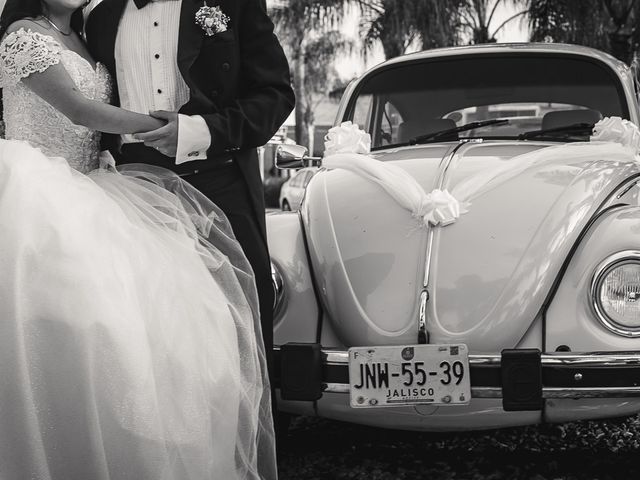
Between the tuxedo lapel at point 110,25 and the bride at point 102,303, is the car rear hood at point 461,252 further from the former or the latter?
the tuxedo lapel at point 110,25

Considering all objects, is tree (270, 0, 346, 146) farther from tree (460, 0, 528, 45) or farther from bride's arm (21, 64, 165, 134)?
bride's arm (21, 64, 165, 134)

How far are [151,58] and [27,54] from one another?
38 centimetres

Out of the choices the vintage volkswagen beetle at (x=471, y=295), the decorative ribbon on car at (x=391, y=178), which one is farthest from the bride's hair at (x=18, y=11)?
the decorative ribbon on car at (x=391, y=178)

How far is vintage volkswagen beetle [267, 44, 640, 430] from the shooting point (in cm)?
274

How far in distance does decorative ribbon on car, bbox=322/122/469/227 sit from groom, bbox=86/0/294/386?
666mm

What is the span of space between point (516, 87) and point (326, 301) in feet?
6.34

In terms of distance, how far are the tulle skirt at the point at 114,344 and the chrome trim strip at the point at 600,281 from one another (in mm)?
1113

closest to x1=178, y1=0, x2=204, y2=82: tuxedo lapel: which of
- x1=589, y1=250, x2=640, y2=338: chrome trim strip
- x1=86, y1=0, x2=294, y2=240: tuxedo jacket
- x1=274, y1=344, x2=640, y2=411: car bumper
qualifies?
x1=86, y1=0, x2=294, y2=240: tuxedo jacket

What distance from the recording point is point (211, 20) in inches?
106

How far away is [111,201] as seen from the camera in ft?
8.41

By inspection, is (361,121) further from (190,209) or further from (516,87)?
(190,209)

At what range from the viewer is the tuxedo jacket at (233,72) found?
2.69 m

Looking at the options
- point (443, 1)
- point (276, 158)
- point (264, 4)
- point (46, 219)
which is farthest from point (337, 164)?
point (443, 1)

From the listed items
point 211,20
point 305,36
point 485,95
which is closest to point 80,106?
point 211,20
